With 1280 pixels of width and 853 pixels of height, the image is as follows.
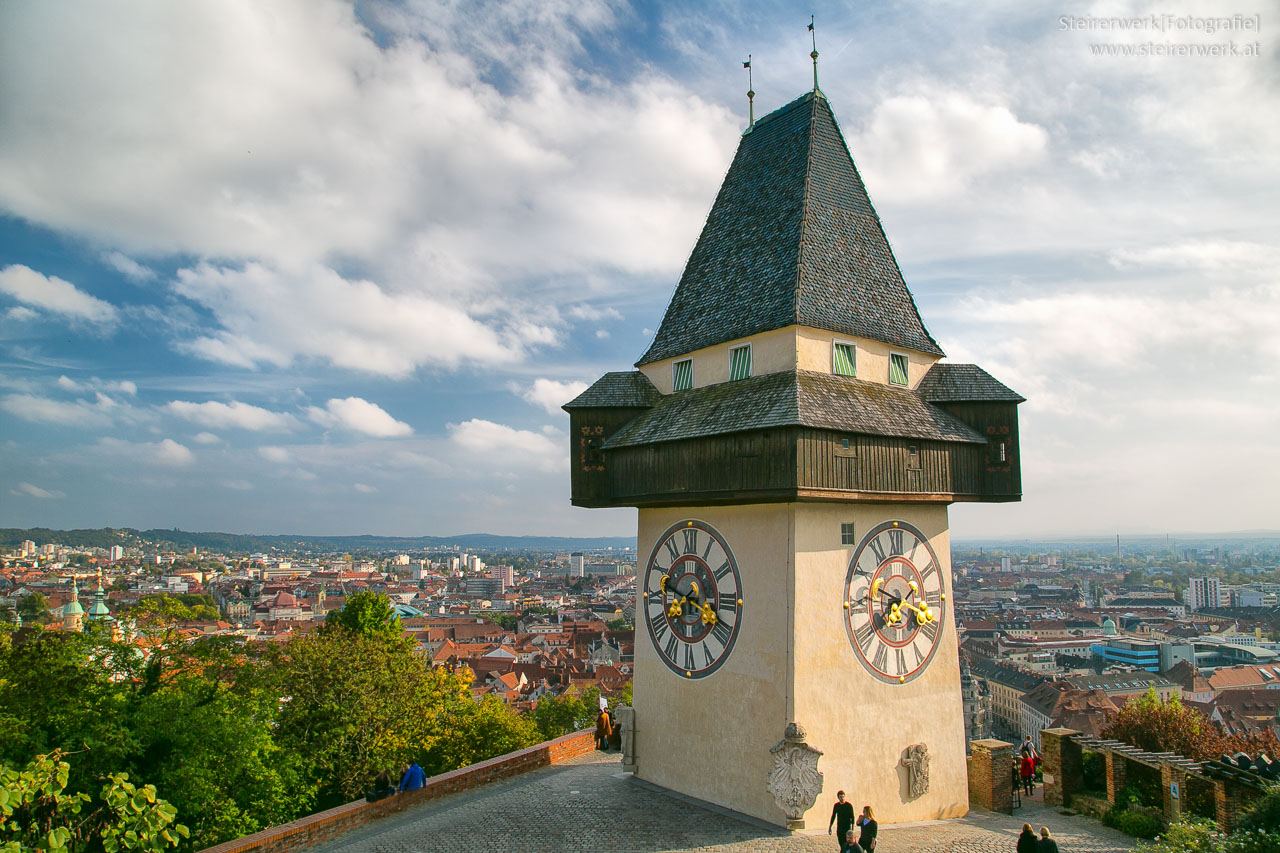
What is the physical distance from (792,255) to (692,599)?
6.07 m

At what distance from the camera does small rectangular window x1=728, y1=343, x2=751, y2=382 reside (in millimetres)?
13695

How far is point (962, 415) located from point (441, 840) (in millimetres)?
10671

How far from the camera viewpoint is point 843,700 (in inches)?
479

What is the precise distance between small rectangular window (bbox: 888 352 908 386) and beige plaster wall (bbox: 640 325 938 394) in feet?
0.29

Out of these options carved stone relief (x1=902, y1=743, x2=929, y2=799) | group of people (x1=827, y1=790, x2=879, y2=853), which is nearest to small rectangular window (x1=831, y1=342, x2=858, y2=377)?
carved stone relief (x1=902, y1=743, x2=929, y2=799)

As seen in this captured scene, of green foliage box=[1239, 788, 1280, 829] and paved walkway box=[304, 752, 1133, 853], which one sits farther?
paved walkway box=[304, 752, 1133, 853]

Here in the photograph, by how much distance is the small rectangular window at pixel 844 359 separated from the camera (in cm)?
1330

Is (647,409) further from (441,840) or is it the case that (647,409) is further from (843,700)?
(441,840)

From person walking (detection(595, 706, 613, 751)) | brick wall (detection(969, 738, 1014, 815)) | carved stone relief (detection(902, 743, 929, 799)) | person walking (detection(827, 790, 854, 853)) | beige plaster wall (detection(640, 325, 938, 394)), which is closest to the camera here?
person walking (detection(827, 790, 854, 853))

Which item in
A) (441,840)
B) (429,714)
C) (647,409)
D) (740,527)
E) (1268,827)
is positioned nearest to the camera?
(1268,827)

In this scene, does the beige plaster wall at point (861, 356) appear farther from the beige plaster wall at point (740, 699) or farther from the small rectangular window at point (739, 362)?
the beige plaster wall at point (740, 699)

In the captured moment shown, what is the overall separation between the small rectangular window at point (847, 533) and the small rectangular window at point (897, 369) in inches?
115

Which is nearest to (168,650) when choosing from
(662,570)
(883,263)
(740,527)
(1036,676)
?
(662,570)

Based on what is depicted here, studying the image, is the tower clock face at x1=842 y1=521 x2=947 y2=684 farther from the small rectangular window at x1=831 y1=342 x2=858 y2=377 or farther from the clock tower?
the small rectangular window at x1=831 y1=342 x2=858 y2=377
